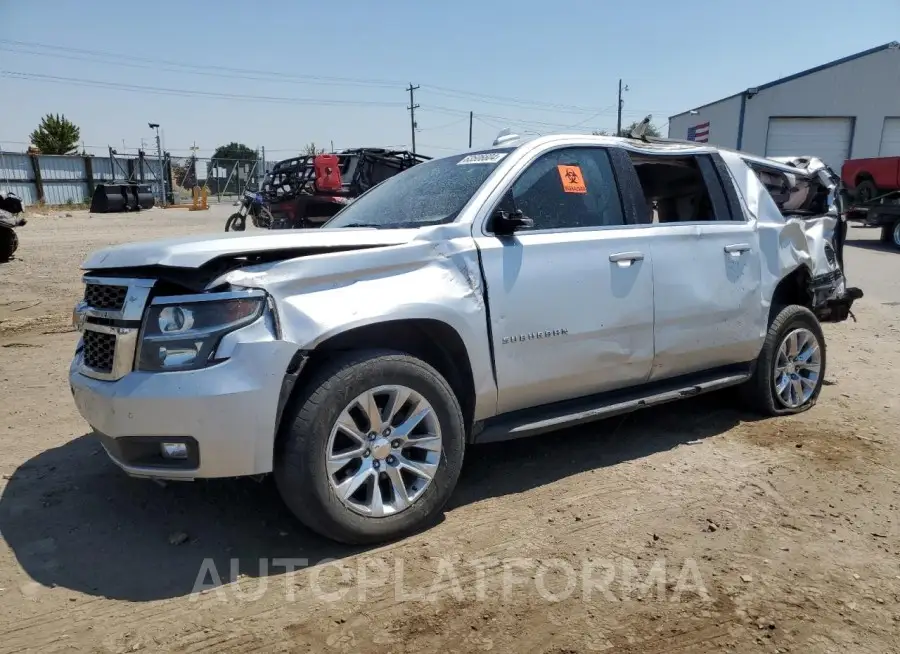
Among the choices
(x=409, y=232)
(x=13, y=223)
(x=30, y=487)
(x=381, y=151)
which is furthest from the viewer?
(x=381, y=151)

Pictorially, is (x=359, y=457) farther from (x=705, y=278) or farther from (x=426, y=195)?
(x=705, y=278)

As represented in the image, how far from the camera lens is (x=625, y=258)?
3904mm

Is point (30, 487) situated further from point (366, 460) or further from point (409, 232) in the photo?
point (409, 232)

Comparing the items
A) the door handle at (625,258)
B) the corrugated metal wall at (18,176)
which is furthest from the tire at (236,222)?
the corrugated metal wall at (18,176)

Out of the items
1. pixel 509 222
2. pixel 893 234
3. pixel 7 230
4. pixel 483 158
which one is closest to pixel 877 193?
pixel 893 234

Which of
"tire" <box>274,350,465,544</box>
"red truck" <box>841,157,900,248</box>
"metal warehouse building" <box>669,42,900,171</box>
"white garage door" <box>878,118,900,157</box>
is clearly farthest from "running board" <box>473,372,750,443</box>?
"white garage door" <box>878,118,900,157</box>

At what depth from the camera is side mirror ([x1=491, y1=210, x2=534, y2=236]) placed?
3.46m

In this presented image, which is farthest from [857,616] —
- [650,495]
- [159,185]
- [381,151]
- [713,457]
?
[159,185]

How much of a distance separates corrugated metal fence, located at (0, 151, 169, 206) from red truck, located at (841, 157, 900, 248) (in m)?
29.8

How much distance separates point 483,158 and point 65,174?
3465cm

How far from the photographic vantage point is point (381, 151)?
50.8ft

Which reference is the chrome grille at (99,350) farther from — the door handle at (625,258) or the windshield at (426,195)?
the door handle at (625,258)

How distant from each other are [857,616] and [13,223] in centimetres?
1244

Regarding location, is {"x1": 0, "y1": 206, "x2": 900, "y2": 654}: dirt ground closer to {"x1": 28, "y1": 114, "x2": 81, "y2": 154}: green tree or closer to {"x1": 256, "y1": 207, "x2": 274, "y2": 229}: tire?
{"x1": 256, "y1": 207, "x2": 274, "y2": 229}: tire
